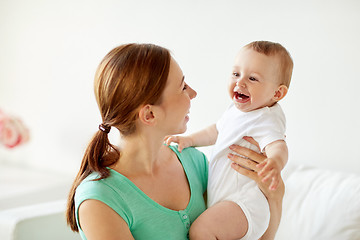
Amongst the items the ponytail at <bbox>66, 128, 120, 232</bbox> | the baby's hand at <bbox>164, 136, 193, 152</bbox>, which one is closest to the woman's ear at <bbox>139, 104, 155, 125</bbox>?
the ponytail at <bbox>66, 128, 120, 232</bbox>

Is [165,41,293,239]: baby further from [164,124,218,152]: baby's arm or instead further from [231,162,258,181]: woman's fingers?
[164,124,218,152]: baby's arm

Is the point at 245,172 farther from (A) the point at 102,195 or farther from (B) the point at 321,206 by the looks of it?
(B) the point at 321,206

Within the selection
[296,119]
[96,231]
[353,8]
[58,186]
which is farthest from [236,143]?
[58,186]

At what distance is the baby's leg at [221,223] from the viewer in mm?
1397

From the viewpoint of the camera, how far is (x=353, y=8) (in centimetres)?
209

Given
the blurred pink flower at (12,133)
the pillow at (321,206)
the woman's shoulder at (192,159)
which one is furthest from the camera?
the blurred pink flower at (12,133)

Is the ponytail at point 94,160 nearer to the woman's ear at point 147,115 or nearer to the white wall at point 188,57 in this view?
the woman's ear at point 147,115

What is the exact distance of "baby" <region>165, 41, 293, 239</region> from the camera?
142 centimetres

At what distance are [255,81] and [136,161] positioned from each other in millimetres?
442

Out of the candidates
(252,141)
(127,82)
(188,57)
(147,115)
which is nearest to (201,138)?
(252,141)

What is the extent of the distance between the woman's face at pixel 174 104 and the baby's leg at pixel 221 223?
0.26 metres

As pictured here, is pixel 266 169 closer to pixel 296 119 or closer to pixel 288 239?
pixel 288 239

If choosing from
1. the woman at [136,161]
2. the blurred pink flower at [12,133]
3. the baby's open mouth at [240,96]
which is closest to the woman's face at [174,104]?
→ the woman at [136,161]

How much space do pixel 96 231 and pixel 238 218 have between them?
434 millimetres
